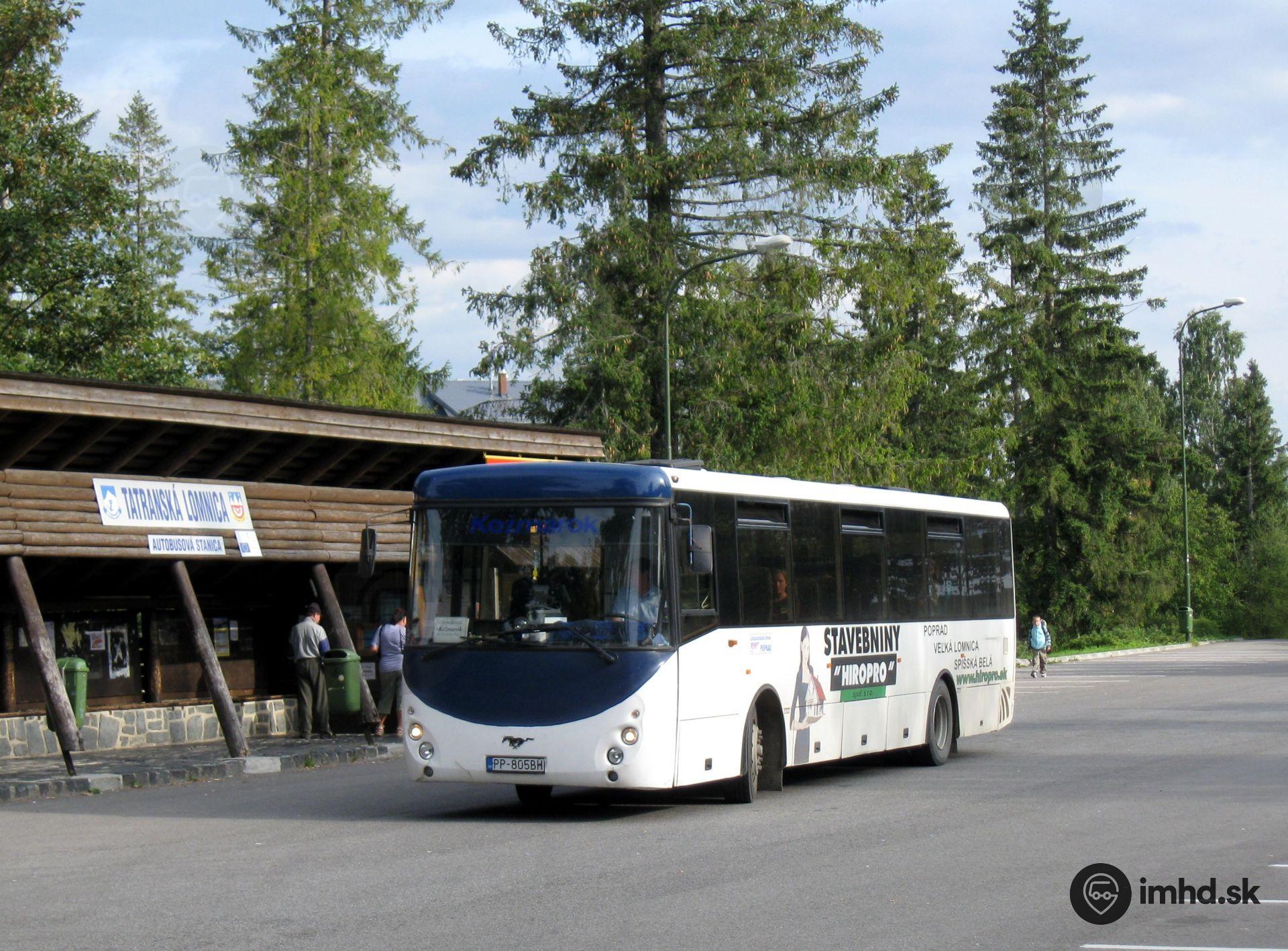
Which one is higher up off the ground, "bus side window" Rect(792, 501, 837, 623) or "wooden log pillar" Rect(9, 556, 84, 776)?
"bus side window" Rect(792, 501, 837, 623)

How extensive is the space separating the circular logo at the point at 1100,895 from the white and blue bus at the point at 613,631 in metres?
4.01

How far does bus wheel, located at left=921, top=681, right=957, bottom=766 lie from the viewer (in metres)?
17.7

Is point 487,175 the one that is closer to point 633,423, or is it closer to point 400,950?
point 633,423

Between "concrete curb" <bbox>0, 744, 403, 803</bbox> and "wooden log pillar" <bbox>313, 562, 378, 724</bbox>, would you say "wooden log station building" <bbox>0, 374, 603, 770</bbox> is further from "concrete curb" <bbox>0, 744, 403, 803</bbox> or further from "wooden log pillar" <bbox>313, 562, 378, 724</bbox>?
"concrete curb" <bbox>0, 744, 403, 803</bbox>

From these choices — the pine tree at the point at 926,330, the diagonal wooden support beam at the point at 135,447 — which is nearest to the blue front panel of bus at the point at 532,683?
the diagonal wooden support beam at the point at 135,447

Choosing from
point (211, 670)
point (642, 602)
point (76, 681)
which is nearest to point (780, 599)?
point (642, 602)

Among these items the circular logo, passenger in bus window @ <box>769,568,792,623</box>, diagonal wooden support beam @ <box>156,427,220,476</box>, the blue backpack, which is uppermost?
diagonal wooden support beam @ <box>156,427,220,476</box>

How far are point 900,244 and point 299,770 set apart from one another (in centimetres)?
2143

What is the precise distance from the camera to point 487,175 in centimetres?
3650

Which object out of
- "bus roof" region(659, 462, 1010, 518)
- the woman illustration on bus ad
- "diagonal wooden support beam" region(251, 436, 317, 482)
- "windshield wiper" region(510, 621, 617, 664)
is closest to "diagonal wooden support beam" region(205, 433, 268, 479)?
"diagonal wooden support beam" region(251, 436, 317, 482)

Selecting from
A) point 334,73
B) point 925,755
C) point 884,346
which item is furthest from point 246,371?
point 925,755

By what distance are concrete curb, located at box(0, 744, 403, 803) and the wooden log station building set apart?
0.59 metres

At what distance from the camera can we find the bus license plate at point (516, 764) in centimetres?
1276

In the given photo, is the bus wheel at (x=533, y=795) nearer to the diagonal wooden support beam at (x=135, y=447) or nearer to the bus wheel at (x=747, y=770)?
the bus wheel at (x=747, y=770)
